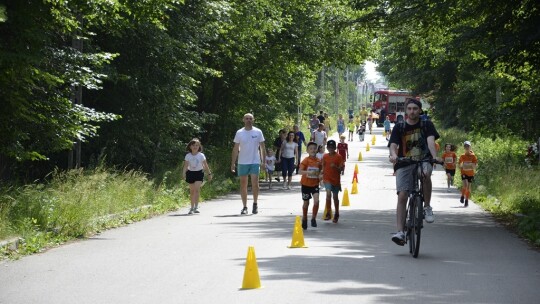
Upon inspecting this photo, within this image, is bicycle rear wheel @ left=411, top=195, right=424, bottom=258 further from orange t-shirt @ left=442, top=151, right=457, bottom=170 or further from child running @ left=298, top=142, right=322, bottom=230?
orange t-shirt @ left=442, top=151, right=457, bottom=170

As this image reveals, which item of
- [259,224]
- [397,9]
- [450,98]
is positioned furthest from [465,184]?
[450,98]

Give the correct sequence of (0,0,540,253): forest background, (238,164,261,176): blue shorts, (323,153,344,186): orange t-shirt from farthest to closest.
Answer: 1. (238,164,261,176): blue shorts
2. (323,153,344,186): orange t-shirt
3. (0,0,540,253): forest background

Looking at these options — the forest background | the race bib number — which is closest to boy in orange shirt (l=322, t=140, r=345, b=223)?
the race bib number

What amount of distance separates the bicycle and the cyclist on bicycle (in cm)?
7

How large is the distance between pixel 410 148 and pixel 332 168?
500 cm

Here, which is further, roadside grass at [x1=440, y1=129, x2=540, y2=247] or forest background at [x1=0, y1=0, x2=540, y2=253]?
roadside grass at [x1=440, y1=129, x2=540, y2=247]

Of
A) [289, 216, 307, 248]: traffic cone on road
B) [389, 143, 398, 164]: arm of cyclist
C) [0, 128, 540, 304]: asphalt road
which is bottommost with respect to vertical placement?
[0, 128, 540, 304]: asphalt road

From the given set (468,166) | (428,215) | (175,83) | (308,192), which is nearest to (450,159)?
(468,166)

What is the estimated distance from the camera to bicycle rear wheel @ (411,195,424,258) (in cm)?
1241

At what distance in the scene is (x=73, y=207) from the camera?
15.9 meters

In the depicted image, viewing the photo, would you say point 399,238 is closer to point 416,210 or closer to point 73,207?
point 416,210

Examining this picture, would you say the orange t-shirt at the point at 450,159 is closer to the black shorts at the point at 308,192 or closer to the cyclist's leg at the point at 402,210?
the black shorts at the point at 308,192

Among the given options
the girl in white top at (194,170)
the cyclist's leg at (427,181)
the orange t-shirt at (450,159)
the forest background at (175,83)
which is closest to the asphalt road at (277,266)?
the cyclist's leg at (427,181)

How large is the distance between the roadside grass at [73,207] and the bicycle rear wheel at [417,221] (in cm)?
489
